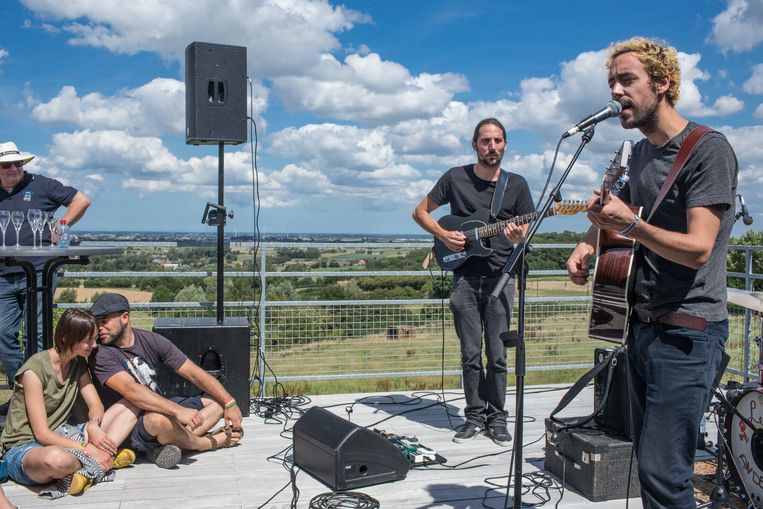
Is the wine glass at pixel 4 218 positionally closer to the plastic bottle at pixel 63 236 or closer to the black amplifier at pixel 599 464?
the plastic bottle at pixel 63 236

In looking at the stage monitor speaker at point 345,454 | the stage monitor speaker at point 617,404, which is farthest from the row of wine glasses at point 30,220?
the stage monitor speaker at point 617,404

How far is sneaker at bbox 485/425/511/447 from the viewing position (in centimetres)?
445

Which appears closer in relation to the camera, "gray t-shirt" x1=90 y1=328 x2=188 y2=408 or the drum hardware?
the drum hardware

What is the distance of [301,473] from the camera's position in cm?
396

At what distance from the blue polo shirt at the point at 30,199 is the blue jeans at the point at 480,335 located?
2803mm

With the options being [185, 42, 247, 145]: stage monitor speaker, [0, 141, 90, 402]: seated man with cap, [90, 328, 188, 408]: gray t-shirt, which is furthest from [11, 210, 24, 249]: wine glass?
[185, 42, 247, 145]: stage monitor speaker

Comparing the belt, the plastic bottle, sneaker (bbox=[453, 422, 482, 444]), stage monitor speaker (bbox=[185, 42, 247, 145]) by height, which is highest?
stage monitor speaker (bbox=[185, 42, 247, 145])

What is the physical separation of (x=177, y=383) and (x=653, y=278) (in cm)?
357

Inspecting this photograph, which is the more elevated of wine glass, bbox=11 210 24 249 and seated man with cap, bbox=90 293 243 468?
wine glass, bbox=11 210 24 249

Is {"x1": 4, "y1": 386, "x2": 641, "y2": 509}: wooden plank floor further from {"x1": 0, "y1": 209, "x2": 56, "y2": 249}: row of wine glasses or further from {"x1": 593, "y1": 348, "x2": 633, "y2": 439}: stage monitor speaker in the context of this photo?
{"x1": 0, "y1": 209, "x2": 56, "y2": 249}: row of wine glasses

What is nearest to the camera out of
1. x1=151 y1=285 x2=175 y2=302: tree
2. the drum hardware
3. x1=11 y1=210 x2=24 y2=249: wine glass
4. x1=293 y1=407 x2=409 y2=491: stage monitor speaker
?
the drum hardware

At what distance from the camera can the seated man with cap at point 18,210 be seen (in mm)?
4730

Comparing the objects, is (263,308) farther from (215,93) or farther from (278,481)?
(278,481)

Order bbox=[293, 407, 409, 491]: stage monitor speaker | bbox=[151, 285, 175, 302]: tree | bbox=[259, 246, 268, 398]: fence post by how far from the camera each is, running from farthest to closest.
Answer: bbox=[151, 285, 175, 302]: tree, bbox=[259, 246, 268, 398]: fence post, bbox=[293, 407, 409, 491]: stage monitor speaker
